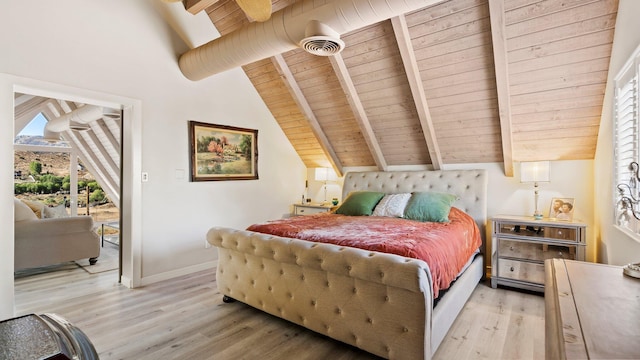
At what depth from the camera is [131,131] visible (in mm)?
3357

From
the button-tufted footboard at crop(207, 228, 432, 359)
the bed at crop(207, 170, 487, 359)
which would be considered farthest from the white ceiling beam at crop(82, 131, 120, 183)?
the button-tufted footboard at crop(207, 228, 432, 359)

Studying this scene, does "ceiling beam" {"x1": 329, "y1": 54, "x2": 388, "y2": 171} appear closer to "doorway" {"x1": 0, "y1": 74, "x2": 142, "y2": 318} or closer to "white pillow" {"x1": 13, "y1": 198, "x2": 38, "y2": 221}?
"doorway" {"x1": 0, "y1": 74, "x2": 142, "y2": 318}

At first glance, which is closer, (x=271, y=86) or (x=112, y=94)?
(x=112, y=94)

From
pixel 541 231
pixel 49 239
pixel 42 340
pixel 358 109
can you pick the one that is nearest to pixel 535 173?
pixel 541 231

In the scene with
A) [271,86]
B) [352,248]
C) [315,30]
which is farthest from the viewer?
[271,86]

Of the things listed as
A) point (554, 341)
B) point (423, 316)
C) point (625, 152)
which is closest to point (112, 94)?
point (423, 316)

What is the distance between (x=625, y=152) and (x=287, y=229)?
262cm

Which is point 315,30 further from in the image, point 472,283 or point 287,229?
point 472,283

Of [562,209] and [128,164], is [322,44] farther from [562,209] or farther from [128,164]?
[562,209]

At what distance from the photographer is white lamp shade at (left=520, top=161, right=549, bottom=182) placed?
10.8ft

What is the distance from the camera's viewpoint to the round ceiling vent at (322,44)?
2.41 metres

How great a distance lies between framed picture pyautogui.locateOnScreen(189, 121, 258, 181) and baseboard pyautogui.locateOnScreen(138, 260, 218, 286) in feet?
3.64

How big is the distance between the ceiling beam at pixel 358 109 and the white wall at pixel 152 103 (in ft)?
5.24

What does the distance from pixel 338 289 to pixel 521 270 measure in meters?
2.23
